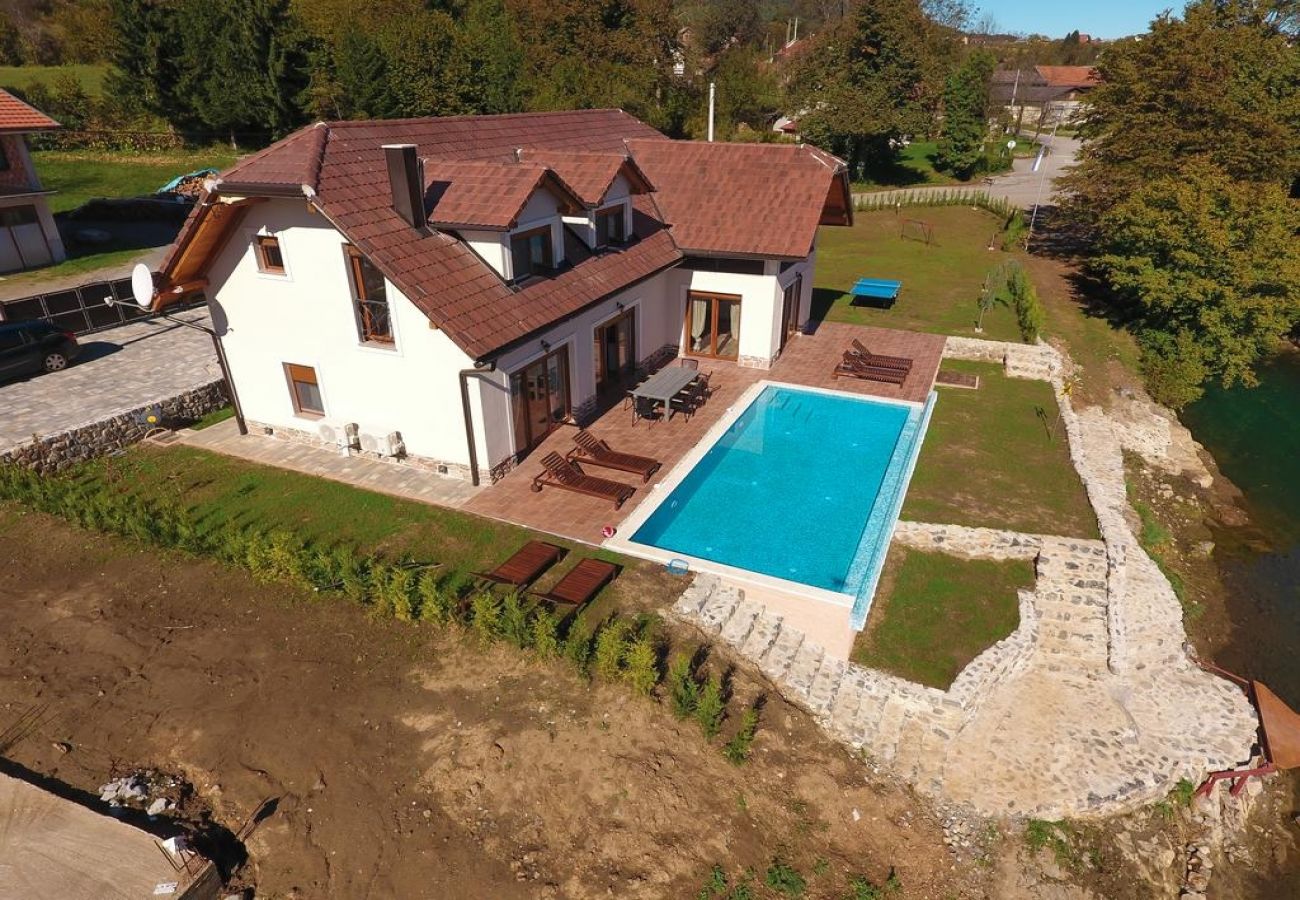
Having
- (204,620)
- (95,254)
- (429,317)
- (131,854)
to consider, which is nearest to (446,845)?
(131,854)

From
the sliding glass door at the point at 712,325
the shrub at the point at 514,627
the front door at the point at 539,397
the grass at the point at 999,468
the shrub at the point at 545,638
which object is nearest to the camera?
the shrub at the point at 545,638

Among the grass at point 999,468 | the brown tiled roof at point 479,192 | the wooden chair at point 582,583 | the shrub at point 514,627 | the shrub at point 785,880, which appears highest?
the brown tiled roof at point 479,192

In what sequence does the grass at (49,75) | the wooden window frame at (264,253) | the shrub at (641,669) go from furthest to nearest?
the grass at (49,75) → the wooden window frame at (264,253) → the shrub at (641,669)

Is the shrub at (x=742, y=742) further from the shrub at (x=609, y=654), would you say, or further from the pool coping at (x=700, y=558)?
the pool coping at (x=700, y=558)

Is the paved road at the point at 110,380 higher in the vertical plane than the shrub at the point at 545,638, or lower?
higher

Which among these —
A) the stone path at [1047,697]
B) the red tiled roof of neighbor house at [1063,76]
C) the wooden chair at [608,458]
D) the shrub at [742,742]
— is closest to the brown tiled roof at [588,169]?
Answer: the wooden chair at [608,458]

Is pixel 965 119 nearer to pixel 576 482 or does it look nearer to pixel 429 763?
pixel 576 482

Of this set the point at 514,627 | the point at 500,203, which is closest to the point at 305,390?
the point at 500,203
